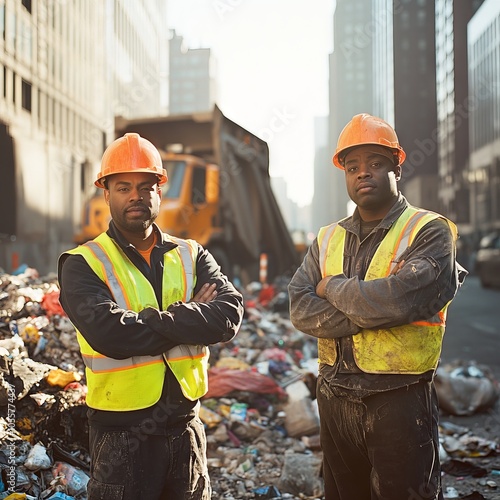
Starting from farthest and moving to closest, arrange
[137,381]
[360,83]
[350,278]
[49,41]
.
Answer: [360,83], [49,41], [350,278], [137,381]

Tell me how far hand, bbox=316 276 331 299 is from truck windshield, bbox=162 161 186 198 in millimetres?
6196

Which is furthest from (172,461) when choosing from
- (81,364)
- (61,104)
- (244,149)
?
(61,104)

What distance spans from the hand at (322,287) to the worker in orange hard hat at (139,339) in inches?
14.6

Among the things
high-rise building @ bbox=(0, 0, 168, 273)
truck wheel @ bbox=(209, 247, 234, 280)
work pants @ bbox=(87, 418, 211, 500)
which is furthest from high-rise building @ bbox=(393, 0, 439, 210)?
work pants @ bbox=(87, 418, 211, 500)

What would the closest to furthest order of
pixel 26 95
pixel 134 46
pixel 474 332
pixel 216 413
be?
pixel 216 413, pixel 474 332, pixel 26 95, pixel 134 46

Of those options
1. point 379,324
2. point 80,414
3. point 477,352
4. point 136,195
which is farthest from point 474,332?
point 136,195

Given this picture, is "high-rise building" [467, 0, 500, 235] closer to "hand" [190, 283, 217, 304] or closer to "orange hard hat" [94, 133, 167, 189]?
"hand" [190, 283, 217, 304]

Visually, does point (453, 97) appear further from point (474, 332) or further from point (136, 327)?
point (136, 327)

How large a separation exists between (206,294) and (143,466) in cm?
73

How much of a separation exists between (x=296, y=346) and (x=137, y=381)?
17.2ft

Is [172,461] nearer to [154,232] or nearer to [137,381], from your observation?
[137,381]

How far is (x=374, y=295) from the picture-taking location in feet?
7.54

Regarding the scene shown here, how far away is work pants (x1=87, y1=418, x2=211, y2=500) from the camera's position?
216cm

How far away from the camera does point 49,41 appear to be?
16578 millimetres
